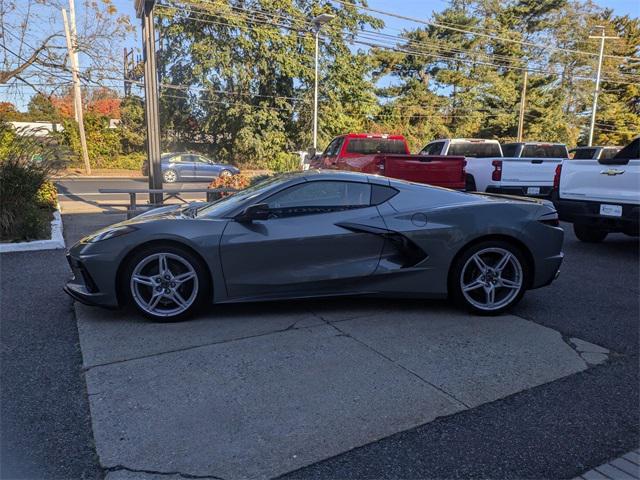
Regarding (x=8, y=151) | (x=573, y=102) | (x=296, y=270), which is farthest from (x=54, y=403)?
(x=573, y=102)

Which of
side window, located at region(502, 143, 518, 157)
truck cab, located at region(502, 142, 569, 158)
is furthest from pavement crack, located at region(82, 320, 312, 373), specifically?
side window, located at region(502, 143, 518, 157)

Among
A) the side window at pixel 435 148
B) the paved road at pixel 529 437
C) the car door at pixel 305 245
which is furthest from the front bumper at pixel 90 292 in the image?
the side window at pixel 435 148

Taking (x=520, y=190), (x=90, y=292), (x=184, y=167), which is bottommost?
(x=184, y=167)

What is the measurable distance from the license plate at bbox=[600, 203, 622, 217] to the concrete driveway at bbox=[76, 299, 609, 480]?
3.36 m

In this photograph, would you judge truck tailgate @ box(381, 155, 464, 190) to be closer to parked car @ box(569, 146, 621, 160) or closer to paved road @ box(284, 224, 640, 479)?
parked car @ box(569, 146, 621, 160)

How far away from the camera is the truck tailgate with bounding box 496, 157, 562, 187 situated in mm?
11367

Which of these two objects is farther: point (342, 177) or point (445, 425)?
point (342, 177)

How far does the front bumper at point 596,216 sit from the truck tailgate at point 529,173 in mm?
3714

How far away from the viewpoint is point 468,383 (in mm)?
3307

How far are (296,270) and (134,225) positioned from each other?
144cm

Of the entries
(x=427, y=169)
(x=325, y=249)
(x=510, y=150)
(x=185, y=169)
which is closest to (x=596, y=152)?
(x=510, y=150)

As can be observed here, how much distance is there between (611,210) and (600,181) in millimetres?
478

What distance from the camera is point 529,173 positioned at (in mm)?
11469

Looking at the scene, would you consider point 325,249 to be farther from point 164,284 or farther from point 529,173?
point 529,173
